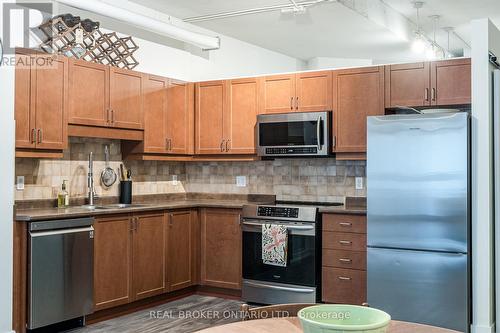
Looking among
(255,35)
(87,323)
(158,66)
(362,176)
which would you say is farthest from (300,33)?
(87,323)

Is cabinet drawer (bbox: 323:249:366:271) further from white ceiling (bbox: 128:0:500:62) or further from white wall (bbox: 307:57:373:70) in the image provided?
white wall (bbox: 307:57:373:70)

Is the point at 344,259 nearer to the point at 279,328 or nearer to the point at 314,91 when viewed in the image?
the point at 314,91

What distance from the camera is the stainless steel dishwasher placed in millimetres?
3842

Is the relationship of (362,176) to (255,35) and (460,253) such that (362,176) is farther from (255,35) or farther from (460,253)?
(255,35)

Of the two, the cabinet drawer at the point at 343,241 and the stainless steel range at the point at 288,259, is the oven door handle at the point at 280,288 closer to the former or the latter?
the stainless steel range at the point at 288,259

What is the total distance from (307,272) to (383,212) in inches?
38.4

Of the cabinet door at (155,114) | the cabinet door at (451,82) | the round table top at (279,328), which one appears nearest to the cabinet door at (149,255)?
the cabinet door at (155,114)

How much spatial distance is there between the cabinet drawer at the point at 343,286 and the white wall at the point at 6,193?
255cm

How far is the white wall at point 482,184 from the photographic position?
13.0 feet

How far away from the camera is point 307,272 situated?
4.77 meters

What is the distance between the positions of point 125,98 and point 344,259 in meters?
2.47

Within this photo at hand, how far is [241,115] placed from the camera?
5.54m

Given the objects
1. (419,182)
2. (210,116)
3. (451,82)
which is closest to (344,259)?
(419,182)

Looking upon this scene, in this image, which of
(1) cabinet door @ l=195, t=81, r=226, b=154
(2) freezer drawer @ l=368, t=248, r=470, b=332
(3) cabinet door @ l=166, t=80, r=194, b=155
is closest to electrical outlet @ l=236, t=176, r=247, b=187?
(1) cabinet door @ l=195, t=81, r=226, b=154
